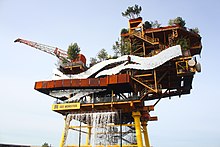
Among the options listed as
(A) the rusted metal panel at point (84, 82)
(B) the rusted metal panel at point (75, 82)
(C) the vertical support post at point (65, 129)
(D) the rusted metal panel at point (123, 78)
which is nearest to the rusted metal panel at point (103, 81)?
(A) the rusted metal panel at point (84, 82)

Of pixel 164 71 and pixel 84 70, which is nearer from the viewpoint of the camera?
pixel 164 71

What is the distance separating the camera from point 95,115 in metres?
37.1

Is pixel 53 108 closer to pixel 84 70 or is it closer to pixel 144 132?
pixel 84 70

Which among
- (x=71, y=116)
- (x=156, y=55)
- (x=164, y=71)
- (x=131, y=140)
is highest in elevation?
(x=156, y=55)

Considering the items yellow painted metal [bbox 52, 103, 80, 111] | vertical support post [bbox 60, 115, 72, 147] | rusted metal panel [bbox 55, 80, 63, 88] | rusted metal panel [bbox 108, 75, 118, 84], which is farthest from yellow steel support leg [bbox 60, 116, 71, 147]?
rusted metal panel [bbox 108, 75, 118, 84]

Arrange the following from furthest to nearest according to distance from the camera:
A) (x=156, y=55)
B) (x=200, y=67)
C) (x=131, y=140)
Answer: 1. (x=131, y=140)
2. (x=156, y=55)
3. (x=200, y=67)

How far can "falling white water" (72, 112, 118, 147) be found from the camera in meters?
36.5

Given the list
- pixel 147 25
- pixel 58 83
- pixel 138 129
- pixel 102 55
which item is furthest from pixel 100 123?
pixel 147 25

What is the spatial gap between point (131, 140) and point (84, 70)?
15455 mm

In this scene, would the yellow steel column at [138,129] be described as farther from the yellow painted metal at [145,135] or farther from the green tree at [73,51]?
the green tree at [73,51]

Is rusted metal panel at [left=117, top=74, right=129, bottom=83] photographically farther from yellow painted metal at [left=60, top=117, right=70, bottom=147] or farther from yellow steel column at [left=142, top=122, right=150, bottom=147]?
yellow steel column at [left=142, top=122, right=150, bottom=147]

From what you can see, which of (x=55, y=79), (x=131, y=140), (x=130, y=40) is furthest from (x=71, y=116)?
(x=130, y=40)

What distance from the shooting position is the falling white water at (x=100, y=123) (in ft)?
120

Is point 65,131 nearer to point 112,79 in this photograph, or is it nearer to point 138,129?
point 112,79
